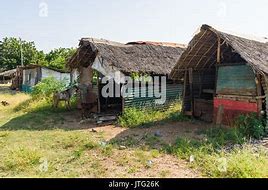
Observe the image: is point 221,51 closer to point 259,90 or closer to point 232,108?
point 232,108

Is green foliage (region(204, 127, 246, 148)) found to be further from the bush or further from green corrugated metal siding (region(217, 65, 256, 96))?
green corrugated metal siding (region(217, 65, 256, 96))

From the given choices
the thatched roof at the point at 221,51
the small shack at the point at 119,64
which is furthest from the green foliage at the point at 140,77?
the thatched roof at the point at 221,51

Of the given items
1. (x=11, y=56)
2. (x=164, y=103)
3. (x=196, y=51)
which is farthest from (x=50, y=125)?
(x=11, y=56)

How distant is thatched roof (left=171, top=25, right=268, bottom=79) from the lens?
8.35 meters

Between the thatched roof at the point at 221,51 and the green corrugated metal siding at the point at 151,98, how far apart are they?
1654 millimetres

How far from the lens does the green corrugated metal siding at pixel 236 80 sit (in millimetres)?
8875

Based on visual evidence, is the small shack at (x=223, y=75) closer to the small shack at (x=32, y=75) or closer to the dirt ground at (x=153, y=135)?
the dirt ground at (x=153, y=135)

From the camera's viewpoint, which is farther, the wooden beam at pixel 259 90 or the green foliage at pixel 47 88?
the green foliage at pixel 47 88

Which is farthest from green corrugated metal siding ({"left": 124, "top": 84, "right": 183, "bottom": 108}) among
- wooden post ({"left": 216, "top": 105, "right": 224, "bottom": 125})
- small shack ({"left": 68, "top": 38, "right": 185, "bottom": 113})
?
wooden post ({"left": 216, "top": 105, "right": 224, "bottom": 125})

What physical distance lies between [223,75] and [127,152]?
4.77 metres

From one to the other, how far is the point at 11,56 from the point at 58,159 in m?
40.9

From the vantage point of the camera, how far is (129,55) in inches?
497

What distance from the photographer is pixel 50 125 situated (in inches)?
431

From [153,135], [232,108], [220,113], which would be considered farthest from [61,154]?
[232,108]
